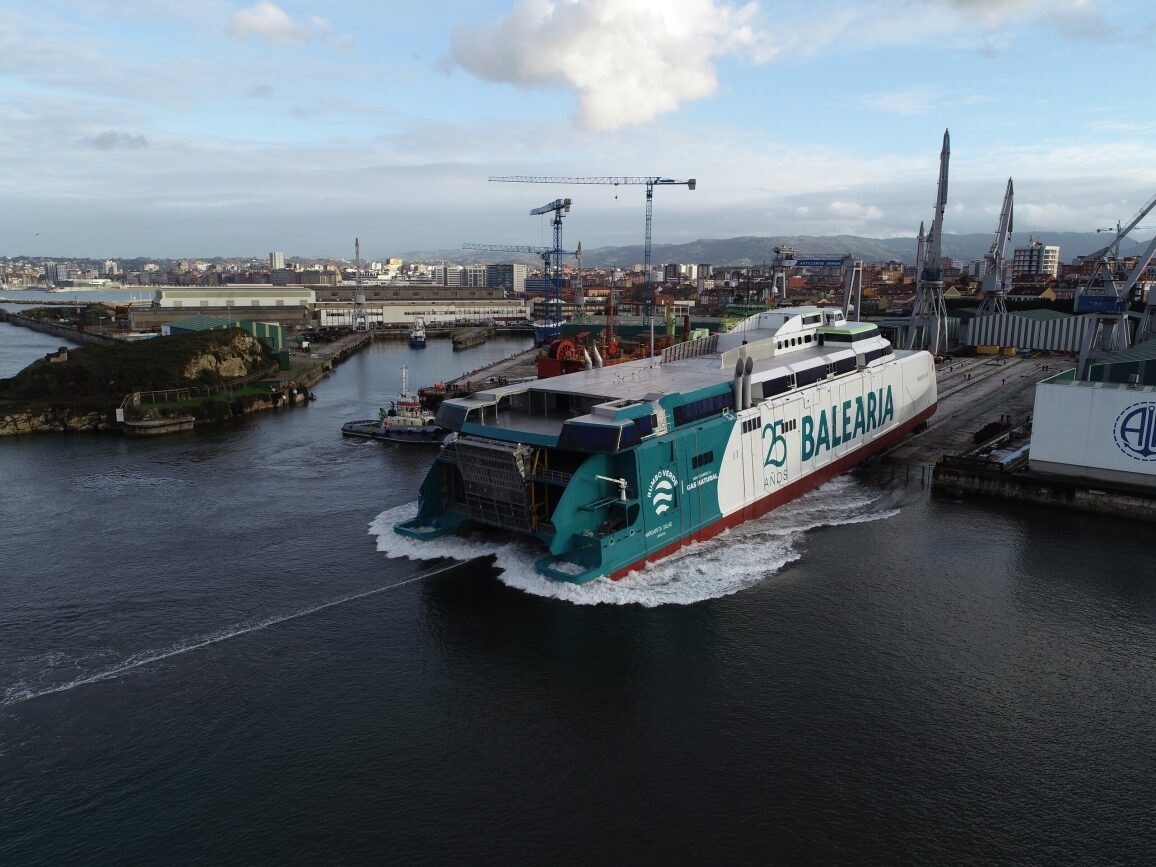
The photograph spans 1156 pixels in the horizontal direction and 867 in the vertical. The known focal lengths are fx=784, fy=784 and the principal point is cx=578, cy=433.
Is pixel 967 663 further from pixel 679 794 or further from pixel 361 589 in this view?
pixel 361 589

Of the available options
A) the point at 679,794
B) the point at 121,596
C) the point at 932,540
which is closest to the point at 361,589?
the point at 121,596

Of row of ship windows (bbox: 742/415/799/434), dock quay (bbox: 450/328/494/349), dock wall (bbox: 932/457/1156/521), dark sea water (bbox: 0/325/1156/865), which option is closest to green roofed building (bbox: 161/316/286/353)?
dock quay (bbox: 450/328/494/349)

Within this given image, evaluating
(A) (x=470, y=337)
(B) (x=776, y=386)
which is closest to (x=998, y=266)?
(B) (x=776, y=386)

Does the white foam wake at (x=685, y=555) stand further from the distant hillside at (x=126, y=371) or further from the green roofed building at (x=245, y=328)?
the green roofed building at (x=245, y=328)

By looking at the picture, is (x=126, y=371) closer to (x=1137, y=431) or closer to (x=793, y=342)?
(x=793, y=342)

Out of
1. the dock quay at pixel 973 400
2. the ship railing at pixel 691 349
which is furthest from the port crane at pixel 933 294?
the ship railing at pixel 691 349

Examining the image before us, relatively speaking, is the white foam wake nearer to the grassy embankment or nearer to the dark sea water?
the dark sea water
